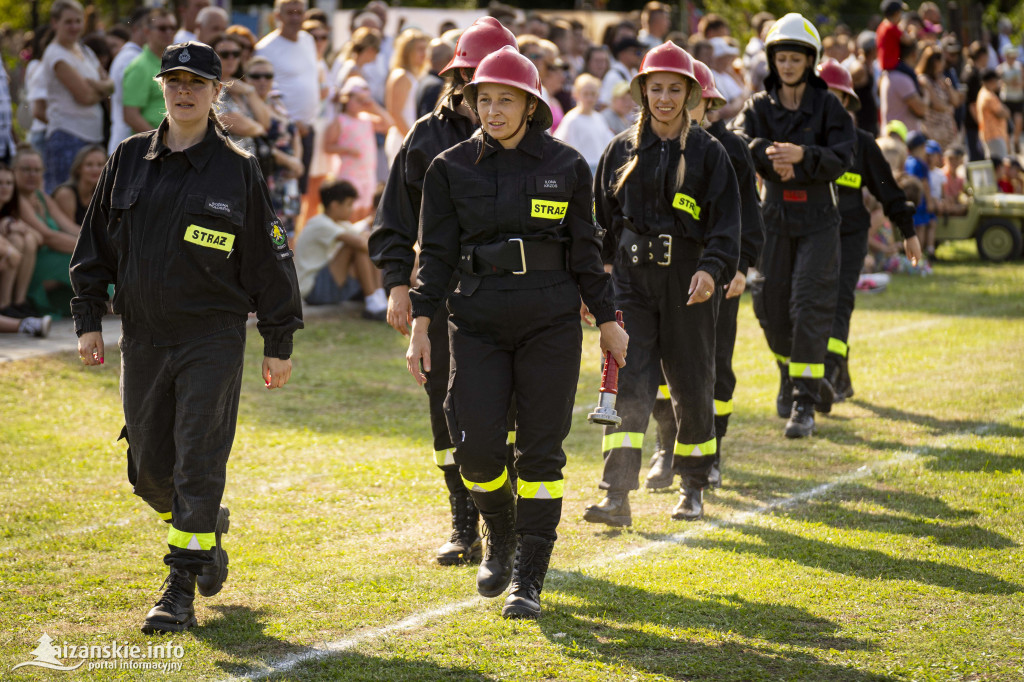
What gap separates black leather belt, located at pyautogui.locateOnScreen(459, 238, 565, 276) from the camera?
5.37 m

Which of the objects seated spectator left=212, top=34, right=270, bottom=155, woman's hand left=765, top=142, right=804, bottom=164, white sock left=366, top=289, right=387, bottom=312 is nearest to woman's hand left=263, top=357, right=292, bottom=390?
woman's hand left=765, top=142, right=804, bottom=164

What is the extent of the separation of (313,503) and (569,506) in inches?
57.0

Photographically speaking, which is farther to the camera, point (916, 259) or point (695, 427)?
point (916, 259)

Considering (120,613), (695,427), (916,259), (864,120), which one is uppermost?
(864,120)

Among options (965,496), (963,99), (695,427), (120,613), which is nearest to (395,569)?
(120,613)

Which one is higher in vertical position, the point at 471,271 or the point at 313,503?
the point at 471,271

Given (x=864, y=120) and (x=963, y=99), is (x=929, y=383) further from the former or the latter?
(x=963, y=99)

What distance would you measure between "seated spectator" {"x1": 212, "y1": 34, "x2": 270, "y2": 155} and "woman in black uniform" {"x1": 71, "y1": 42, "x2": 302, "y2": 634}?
610 centimetres

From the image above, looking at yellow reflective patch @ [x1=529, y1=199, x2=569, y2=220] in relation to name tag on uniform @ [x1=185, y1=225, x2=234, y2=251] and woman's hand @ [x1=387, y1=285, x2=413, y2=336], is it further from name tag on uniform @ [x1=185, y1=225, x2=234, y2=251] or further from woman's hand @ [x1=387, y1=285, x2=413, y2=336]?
name tag on uniform @ [x1=185, y1=225, x2=234, y2=251]

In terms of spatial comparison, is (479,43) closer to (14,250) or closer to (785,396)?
(785,396)

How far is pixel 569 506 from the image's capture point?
727 cm

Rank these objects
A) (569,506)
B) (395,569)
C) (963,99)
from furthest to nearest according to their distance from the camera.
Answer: (963,99) < (569,506) < (395,569)

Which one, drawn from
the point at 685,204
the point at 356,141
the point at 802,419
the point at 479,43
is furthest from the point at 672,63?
the point at 356,141

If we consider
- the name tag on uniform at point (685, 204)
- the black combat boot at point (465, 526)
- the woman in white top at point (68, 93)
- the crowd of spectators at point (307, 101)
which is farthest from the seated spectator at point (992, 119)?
the black combat boot at point (465, 526)
